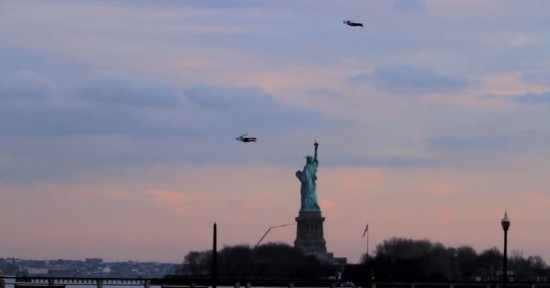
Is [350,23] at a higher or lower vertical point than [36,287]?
higher

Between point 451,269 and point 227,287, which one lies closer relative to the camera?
point 227,287

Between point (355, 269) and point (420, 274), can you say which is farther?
point (355, 269)

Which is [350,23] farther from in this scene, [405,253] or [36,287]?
[405,253]

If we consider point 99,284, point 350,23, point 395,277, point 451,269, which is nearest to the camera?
point 350,23

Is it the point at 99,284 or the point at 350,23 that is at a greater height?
the point at 350,23

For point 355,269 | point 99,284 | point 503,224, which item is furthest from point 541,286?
point 503,224

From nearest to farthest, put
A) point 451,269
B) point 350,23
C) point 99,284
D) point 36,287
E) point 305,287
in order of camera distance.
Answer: point 350,23, point 36,287, point 99,284, point 305,287, point 451,269

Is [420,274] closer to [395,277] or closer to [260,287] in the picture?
[395,277]

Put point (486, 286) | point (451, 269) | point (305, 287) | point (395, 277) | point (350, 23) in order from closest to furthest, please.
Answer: point (350, 23), point (486, 286), point (305, 287), point (395, 277), point (451, 269)

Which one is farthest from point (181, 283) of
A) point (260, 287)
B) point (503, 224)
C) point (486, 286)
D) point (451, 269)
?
point (503, 224)
